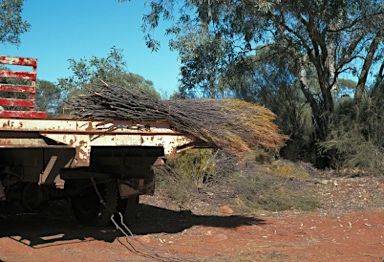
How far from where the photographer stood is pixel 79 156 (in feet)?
19.5

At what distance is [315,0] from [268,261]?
10.7 metres

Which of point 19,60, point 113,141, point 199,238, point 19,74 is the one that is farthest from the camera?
point 199,238

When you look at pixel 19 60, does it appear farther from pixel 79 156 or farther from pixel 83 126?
pixel 79 156

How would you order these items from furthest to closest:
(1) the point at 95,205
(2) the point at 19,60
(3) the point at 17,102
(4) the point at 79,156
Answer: (1) the point at 95,205
(2) the point at 19,60
(3) the point at 17,102
(4) the point at 79,156

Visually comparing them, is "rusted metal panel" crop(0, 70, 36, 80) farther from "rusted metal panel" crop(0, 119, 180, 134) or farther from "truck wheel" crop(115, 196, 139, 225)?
"truck wheel" crop(115, 196, 139, 225)

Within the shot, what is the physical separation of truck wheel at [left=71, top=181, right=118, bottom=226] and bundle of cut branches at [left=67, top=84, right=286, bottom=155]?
1558 mm

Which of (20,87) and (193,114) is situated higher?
(20,87)

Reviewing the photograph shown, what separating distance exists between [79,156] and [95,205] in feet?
7.06

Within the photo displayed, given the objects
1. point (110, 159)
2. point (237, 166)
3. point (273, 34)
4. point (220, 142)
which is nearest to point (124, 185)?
point (110, 159)

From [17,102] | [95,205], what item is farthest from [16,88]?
[95,205]

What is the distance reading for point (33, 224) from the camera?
26.9 ft

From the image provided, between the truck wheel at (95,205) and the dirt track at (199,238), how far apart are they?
0.52ft

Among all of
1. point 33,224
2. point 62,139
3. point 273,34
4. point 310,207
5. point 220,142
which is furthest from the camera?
point 273,34

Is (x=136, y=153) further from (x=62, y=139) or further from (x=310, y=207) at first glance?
(x=310, y=207)
